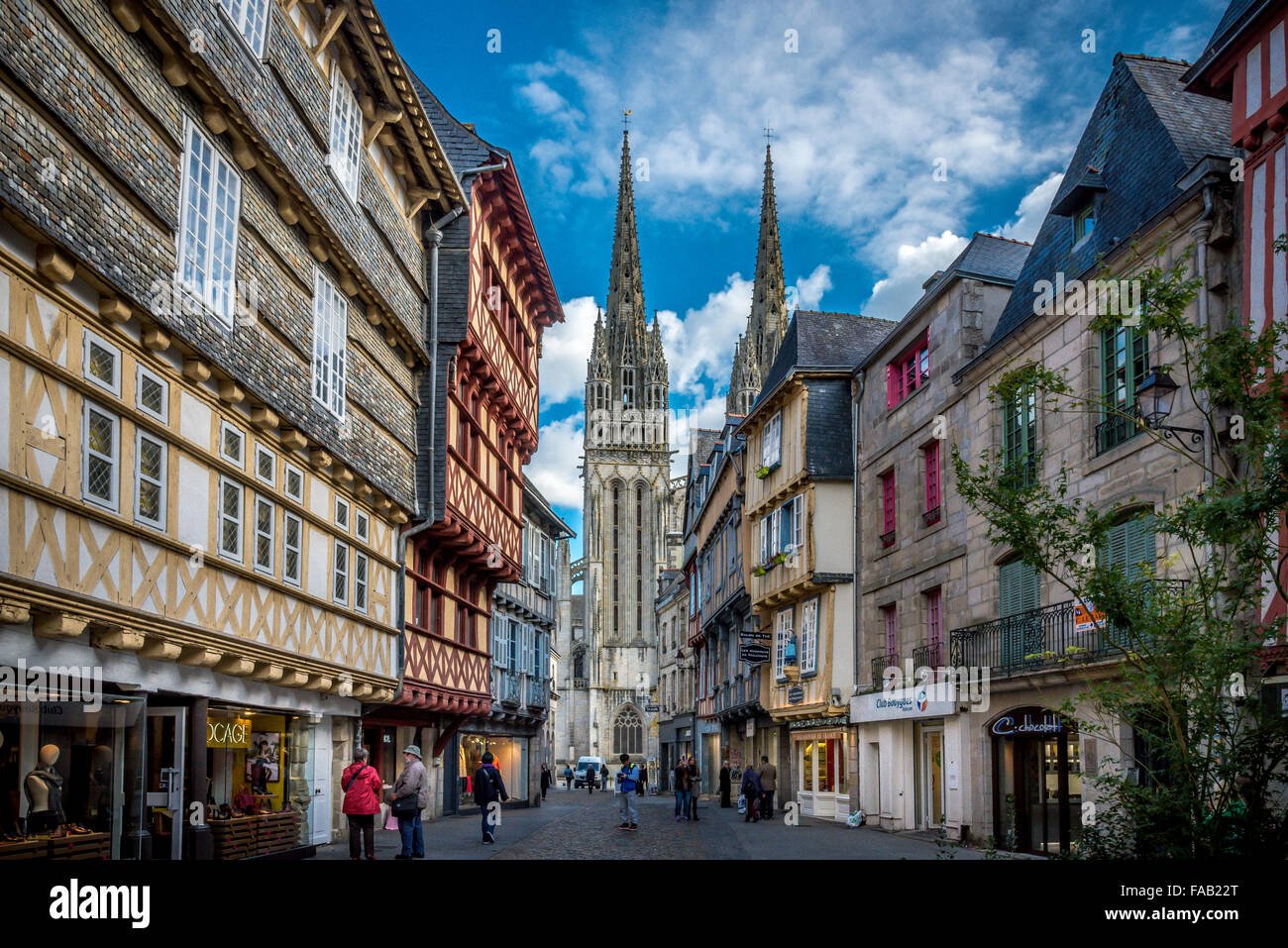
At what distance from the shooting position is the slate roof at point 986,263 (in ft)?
73.7

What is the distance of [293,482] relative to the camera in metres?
16.0

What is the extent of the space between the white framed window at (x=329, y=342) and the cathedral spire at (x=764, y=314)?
93.3m

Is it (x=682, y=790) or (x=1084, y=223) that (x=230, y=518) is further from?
(x=682, y=790)

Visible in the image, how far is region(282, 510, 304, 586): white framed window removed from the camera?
51.2 ft

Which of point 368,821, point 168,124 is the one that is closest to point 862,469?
point 368,821

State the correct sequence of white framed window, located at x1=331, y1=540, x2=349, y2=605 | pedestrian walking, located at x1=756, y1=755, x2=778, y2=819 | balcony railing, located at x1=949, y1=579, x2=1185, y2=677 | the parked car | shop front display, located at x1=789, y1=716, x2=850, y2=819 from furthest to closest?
the parked car → shop front display, located at x1=789, y1=716, x2=850, y2=819 → pedestrian walking, located at x1=756, y1=755, x2=778, y2=819 → white framed window, located at x1=331, y1=540, x2=349, y2=605 → balcony railing, located at x1=949, y1=579, x2=1185, y2=677

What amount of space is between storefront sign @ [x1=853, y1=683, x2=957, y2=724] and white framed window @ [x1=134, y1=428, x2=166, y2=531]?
43.0 feet

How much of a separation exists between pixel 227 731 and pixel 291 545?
233 cm

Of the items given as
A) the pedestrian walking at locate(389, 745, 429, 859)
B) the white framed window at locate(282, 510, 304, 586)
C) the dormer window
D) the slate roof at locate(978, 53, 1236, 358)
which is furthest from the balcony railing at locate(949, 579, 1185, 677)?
the white framed window at locate(282, 510, 304, 586)

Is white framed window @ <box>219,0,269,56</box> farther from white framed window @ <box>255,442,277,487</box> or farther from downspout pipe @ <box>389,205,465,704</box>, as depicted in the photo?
downspout pipe @ <box>389,205,465,704</box>

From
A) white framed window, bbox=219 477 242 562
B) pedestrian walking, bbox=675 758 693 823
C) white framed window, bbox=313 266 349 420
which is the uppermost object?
white framed window, bbox=313 266 349 420
